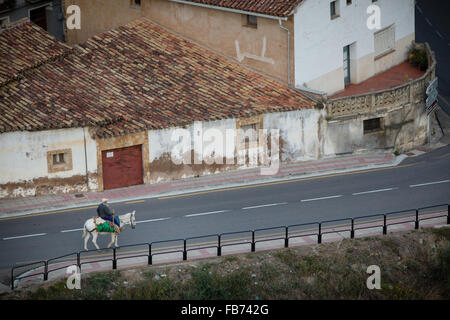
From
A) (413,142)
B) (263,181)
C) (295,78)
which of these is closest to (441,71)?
(413,142)

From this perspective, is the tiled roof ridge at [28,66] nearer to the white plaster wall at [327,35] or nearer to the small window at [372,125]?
the white plaster wall at [327,35]

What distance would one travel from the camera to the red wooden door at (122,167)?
51.7 m

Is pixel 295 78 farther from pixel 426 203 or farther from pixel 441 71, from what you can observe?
pixel 441 71

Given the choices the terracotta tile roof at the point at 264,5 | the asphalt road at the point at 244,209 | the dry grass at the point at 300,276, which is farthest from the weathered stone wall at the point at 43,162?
the terracotta tile roof at the point at 264,5

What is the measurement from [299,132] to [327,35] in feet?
19.3

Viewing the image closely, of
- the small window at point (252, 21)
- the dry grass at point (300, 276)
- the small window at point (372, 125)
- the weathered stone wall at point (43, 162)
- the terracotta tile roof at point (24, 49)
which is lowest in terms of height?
the dry grass at point (300, 276)

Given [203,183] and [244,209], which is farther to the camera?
[203,183]

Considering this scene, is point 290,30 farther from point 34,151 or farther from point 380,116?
point 34,151

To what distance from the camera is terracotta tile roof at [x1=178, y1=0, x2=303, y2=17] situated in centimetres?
5406

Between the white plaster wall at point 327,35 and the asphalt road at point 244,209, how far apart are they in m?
6.61

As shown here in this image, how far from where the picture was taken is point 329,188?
5197 centimetres

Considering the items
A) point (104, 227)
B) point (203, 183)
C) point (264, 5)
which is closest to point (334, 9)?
point (264, 5)

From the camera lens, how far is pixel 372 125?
57.1 m

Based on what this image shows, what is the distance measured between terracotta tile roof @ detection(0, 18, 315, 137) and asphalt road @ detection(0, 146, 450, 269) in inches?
177
